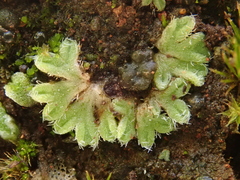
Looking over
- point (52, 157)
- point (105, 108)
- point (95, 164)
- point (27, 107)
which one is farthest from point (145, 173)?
point (27, 107)

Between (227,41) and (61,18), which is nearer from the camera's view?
(227,41)

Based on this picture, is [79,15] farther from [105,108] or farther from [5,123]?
[5,123]

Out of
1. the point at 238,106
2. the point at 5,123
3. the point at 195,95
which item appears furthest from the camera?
the point at 5,123
